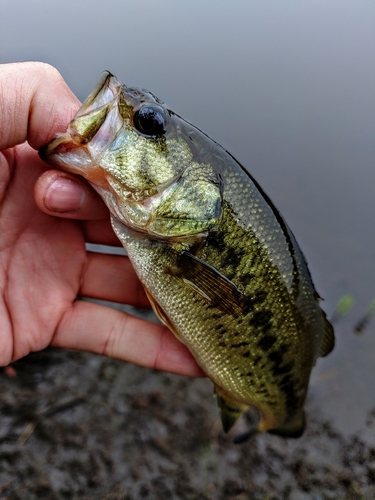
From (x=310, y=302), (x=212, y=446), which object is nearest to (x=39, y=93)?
(x=310, y=302)

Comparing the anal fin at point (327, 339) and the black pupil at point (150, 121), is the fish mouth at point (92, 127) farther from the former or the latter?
the anal fin at point (327, 339)

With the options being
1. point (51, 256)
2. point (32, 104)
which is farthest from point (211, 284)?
point (32, 104)

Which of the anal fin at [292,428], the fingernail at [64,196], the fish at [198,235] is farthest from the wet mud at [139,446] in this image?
the fingernail at [64,196]

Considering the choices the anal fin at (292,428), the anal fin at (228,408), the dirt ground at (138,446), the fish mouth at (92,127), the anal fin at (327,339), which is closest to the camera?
the fish mouth at (92,127)

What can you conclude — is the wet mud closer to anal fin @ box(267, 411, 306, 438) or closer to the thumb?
anal fin @ box(267, 411, 306, 438)

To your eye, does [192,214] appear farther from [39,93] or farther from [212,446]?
[212,446]

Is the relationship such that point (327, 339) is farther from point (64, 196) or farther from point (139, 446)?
point (139, 446)

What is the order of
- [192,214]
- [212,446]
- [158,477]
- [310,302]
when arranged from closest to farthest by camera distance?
[192,214] < [310,302] < [158,477] < [212,446]

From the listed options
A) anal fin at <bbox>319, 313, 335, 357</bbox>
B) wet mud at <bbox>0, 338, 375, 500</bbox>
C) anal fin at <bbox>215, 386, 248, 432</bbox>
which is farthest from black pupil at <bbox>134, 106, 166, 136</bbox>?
wet mud at <bbox>0, 338, 375, 500</bbox>
